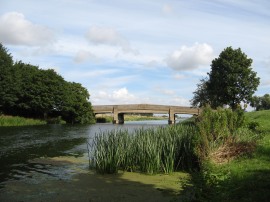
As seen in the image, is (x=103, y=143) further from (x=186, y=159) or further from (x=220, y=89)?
(x=220, y=89)

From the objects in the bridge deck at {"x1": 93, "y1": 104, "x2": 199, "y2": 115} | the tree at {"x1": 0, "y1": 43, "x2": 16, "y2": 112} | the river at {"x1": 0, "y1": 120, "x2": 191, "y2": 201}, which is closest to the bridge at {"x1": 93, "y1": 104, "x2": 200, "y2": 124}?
the bridge deck at {"x1": 93, "y1": 104, "x2": 199, "y2": 115}

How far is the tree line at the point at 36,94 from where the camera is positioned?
171 feet

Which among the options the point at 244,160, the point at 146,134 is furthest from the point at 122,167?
the point at 244,160

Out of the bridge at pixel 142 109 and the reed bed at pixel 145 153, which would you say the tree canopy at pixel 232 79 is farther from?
the reed bed at pixel 145 153

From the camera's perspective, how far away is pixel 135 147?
14.3 meters

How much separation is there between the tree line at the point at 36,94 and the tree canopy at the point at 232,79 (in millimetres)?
27113

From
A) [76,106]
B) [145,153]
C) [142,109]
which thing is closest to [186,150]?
[145,153]

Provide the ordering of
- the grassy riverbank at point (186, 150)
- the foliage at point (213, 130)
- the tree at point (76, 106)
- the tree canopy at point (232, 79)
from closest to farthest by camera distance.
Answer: the grassy riverbank at point (186, 150)
the foliage at point (213, 130)
the tree canopy at point (232, 79)
the tree at point (76, 106)

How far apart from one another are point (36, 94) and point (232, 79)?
1252 inches

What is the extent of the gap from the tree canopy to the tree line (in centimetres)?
2711

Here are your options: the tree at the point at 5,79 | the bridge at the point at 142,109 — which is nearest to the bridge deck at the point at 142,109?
the bridge at the point at 142,109

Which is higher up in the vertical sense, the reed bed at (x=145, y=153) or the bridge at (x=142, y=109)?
the bridge at (x=142, y=109)

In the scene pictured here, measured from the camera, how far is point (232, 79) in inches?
1928

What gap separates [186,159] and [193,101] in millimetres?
54479
